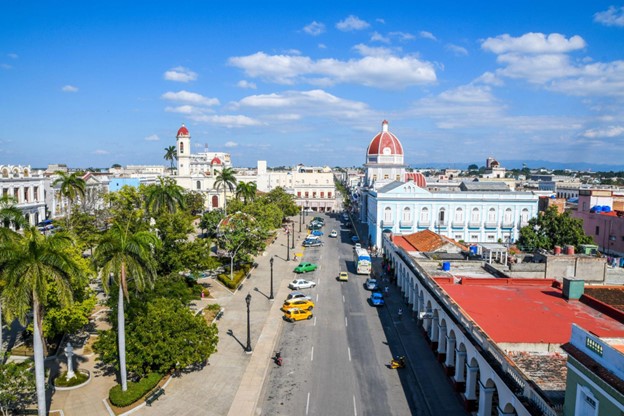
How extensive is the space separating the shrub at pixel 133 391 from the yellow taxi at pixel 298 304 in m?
14.4

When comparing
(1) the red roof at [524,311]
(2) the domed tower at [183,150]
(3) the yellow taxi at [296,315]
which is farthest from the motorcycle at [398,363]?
(2) the domed tower at [183,150]

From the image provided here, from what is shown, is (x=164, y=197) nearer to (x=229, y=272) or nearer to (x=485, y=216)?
(x=229, y=272)

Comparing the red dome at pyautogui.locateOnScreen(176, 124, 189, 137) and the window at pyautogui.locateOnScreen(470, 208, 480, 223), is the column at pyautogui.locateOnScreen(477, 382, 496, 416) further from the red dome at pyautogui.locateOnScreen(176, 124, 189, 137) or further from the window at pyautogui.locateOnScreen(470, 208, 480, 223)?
the red dome at pyautogui.locateOnScreen(176, 124, 189, 137)

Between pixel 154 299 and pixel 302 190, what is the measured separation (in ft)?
330

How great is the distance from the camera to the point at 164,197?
174 ft

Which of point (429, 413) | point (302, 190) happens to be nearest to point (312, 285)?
point (429, 413)

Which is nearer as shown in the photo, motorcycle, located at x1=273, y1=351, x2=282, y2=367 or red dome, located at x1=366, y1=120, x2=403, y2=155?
motorcycle, located at x1=273, y1=351, x2=282, y2=367

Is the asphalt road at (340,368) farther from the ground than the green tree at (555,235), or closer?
closer

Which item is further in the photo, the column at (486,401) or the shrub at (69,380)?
the shrub at (69,380)

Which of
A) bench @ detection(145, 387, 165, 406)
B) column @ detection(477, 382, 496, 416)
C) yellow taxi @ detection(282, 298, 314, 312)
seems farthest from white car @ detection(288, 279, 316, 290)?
column @ detection(477, 382, 496, 416)

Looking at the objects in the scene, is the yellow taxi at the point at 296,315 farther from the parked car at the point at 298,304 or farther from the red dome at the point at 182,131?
the red dome at the point at 182,131

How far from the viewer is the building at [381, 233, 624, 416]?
16500mm

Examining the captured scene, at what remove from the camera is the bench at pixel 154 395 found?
73.9 ft

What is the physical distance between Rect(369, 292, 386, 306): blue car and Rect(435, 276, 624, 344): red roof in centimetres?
1002
